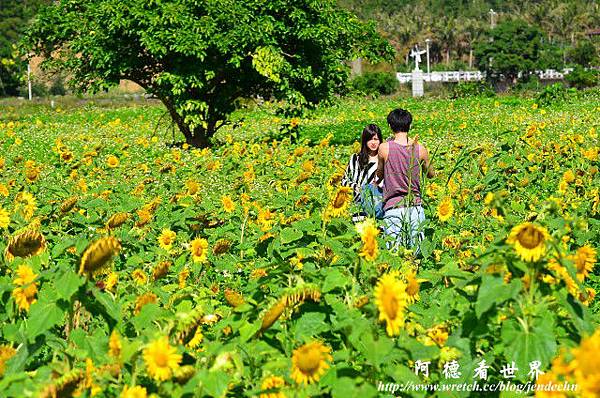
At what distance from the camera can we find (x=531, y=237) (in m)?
1.60

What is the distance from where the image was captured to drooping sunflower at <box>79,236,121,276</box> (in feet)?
5.48

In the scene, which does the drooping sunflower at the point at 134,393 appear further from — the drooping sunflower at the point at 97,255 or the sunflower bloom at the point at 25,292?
the sunflower bloom at the point at 25,292

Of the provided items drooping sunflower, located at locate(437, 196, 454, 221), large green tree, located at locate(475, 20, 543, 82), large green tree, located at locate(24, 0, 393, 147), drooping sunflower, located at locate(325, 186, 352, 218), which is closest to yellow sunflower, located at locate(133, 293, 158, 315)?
drooping sunflower, located at locate(325, 186, 352, 218)

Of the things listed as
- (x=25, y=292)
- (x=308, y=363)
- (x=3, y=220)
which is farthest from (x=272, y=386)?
(x=3, y=220)

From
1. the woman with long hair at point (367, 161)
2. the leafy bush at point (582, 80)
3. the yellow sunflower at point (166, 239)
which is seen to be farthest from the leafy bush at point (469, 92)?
the yellow sunflower at point (166, 239)

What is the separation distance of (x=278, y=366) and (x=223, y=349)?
13 cm

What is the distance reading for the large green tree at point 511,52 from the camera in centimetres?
5278

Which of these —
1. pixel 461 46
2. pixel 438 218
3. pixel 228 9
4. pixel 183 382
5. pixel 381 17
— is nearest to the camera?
pixel 183 382

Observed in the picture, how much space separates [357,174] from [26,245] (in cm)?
272

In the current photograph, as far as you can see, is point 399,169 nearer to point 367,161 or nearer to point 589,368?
point 367,161

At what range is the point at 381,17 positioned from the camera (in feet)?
279

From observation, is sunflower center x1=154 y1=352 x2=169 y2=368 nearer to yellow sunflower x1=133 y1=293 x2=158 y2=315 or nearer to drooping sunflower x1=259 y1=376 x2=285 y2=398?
drooping sunflower x1=259 y1=376 x2=285 y2=398

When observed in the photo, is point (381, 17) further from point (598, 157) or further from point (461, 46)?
point (598, 157)

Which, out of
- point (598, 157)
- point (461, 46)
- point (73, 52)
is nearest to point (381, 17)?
point (461, 46)
